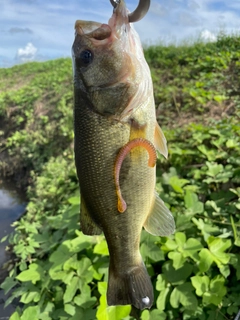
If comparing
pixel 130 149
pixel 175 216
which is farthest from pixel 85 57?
pixel 175 216

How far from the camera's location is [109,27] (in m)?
1.24

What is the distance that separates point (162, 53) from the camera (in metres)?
8.51

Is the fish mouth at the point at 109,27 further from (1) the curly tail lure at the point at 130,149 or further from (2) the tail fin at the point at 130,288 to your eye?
(2) the tail fin at the point at 130,288

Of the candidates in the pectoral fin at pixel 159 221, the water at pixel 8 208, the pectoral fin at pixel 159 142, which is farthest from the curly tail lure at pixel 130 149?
the water at pixel 8 208

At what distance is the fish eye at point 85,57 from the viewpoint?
127 centimetres

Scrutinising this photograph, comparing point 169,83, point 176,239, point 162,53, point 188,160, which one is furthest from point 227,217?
point 162,53

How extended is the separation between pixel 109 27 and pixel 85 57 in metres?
0.13

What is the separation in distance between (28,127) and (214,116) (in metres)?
4.86

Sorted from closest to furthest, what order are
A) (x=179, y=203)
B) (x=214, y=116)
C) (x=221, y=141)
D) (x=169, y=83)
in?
1. (x=179, y=203)
2. (x=221, y=141)
3. (x=214, y=116)
4. (x=169, y=83)

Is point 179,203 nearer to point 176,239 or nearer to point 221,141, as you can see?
point 176,239

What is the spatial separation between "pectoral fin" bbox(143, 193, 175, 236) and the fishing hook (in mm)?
687

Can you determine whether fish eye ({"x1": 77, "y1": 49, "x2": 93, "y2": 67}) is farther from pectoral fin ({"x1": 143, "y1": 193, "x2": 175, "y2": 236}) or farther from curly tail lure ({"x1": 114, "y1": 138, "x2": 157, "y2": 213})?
pectoral fin ({"x1": 143, "y1": 193, "x2": 175, "y2": 236})

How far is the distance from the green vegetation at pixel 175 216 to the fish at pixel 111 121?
656 mm

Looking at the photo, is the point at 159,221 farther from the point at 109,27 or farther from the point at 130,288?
the point at 109,27
